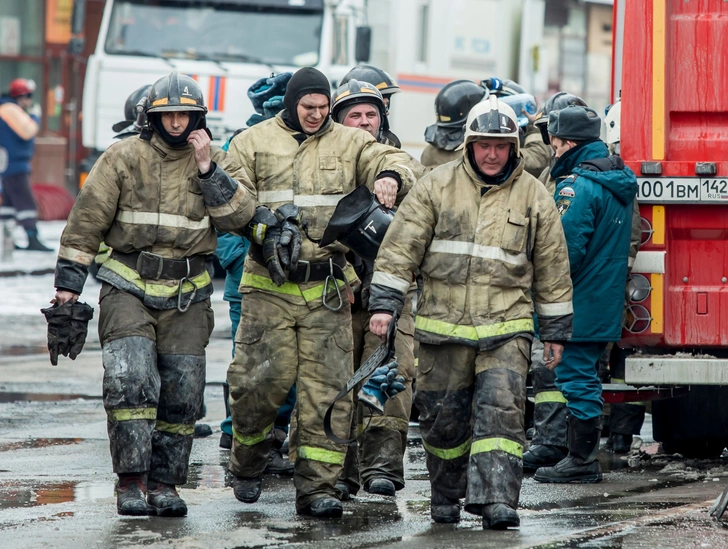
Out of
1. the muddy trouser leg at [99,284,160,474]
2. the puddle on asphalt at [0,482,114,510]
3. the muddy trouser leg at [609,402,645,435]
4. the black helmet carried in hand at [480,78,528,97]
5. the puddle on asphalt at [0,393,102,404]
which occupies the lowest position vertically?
the puddle on asphalt at [0,482,114,510]

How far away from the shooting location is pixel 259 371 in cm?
655

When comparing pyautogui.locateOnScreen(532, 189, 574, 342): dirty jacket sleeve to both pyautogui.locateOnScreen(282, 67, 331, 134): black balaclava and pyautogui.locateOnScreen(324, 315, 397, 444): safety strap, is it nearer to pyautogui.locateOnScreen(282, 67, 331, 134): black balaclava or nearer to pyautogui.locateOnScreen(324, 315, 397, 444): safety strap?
pyautogui.locateOnScreen(324, 315, 397, 444): safety strap

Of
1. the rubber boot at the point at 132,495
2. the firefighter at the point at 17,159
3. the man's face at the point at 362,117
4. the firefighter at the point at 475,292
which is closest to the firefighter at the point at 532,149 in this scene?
the man's face at the point at 362,117

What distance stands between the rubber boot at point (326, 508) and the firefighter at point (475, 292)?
407 mm

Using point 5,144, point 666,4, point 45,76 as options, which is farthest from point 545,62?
point 666,4

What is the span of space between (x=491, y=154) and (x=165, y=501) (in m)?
2.02

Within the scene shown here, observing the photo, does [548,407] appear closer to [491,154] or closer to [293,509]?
[293,509]

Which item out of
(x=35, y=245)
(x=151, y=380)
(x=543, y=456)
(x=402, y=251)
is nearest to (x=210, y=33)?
(x=35, y=245)

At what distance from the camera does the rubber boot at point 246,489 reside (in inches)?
260

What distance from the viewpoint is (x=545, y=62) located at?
20375mm

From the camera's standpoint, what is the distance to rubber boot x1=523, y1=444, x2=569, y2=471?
25.5ft

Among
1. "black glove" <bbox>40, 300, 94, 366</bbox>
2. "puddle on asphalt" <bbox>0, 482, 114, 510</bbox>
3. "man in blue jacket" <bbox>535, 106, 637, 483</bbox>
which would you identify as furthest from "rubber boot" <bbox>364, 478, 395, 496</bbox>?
"black glove" <bbox>40, 300, 94, 366</bbox>

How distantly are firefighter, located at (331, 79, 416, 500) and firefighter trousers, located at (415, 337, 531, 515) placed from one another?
2.14ft

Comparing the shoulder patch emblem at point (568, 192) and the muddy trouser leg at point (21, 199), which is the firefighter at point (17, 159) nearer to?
the muddy trouser leg at point (21, 199)
